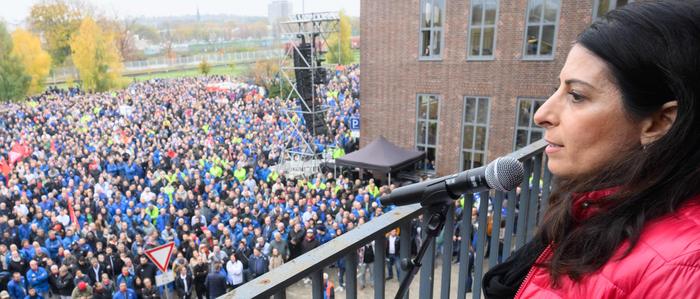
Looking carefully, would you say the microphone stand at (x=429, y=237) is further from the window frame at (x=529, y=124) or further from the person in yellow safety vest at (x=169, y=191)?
the window frame at (x=529, y=124)

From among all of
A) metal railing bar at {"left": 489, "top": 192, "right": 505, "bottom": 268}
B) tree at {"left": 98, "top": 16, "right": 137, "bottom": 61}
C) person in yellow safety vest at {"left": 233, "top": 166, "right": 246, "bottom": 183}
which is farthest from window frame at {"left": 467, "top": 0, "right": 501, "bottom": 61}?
tree at {"left": 98, "top": 16, "right": 137, "bottom": 61}

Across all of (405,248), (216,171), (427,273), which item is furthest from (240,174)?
(405,248)

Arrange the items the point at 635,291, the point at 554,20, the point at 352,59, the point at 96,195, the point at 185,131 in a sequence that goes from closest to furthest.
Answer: the point at 635,291 < the point at 96,195 < the point at 554,20 < the point at 185,131 < the point at 352,59

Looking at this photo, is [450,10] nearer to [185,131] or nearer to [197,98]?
[185,131]

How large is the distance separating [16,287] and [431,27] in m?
14.9

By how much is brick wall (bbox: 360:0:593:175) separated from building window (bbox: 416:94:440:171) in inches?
9.8

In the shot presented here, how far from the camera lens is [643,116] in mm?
963

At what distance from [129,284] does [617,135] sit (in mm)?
9543

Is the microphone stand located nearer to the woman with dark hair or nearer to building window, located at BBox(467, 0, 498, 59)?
the woman with dark hair

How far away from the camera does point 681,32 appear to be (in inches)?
34.3

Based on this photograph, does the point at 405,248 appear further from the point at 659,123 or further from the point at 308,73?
the point at 308,73

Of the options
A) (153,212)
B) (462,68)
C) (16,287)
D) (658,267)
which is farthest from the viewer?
(462,68)

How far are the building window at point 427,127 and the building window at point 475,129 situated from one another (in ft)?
3.96

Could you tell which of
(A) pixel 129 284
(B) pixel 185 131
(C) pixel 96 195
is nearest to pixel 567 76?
(A) pixel 129 284
